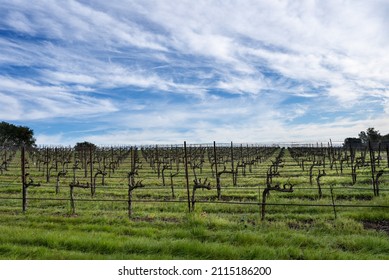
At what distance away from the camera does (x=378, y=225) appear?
31.0 ft

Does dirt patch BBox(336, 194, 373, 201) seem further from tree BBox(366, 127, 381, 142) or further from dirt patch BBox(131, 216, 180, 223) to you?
→ tree BBox(366, 127, 381, 142)

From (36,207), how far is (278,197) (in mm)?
10366

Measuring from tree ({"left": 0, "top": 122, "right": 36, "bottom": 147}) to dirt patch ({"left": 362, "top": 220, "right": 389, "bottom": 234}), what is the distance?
77.7m

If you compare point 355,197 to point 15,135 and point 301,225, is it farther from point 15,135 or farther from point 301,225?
point 15,135

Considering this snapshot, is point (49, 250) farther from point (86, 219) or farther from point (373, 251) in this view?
point (373, 251)

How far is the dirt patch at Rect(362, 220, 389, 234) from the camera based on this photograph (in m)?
9.00

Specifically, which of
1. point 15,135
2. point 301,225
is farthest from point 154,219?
point 15,135

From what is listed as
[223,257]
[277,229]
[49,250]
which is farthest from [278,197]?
[49,250]

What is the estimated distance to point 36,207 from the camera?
1334cm

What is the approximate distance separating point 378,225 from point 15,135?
83002 millimetres

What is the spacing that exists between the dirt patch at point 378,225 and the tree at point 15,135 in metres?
77.7

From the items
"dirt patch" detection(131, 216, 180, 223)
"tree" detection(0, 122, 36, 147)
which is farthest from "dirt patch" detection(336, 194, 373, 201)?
"tree" detection(0, 122, 36, 147)

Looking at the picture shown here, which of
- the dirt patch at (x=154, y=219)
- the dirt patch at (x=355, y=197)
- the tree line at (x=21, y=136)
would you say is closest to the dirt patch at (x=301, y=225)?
the dirt patch at (x=154, y=219)

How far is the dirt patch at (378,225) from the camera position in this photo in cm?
900
